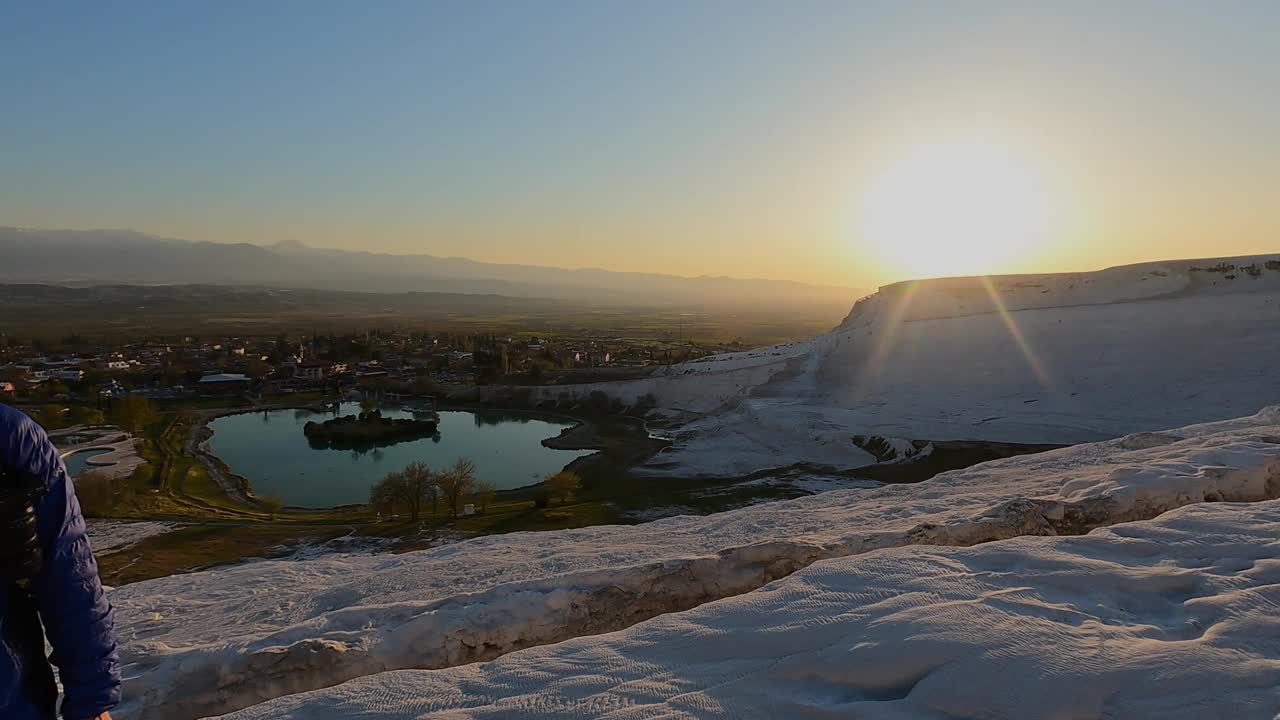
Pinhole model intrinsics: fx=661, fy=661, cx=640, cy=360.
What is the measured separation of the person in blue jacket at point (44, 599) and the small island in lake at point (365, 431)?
4812cm

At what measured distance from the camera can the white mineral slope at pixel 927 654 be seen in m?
3.67

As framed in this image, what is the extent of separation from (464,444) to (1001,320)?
36.6 meters

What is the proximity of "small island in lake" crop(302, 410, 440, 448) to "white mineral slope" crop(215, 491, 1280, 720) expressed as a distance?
153ft

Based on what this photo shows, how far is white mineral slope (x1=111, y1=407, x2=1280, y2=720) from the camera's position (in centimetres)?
584

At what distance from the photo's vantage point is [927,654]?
4031 millimetres

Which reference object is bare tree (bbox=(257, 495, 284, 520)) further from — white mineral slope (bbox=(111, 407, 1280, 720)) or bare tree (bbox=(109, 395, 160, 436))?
bare tree (bbox=(109, 395, 160, 436))

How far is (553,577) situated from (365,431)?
46.2 meters

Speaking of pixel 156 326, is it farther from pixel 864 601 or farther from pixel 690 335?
pixel 864 601

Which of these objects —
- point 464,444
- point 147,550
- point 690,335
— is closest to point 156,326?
point 690,335

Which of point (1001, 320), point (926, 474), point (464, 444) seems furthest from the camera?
point (464, 444)

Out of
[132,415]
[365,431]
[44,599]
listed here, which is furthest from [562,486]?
[132,415]

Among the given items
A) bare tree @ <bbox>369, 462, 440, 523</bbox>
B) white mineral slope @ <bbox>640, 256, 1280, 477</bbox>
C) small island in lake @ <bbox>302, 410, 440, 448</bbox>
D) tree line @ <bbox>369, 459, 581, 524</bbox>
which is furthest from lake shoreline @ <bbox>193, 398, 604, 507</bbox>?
white mineral slope @ <bbox>640, 256, 1280, 477</bbox>

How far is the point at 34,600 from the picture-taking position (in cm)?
238

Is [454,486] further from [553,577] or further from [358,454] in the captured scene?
[358,454]
